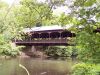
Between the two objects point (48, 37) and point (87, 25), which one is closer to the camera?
point (87, 25)

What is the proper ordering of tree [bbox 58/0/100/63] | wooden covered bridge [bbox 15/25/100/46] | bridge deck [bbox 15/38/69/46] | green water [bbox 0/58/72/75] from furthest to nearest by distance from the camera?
wooden covered bridge [bbox 15/25/100/46] → bridge deck [bbox 15/38/69/46] → green water [bbox 0/58/72/75] → tree [bbox 58/0/100/63]

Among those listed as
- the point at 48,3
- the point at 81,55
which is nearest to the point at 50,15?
the point at 48,3

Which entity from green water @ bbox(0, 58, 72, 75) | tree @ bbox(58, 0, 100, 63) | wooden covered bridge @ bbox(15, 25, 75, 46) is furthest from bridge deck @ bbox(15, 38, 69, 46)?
tree @ bbox(58, 0, 100, 63)

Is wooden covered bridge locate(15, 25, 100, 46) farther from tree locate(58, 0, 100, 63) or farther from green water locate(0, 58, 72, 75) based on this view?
tree locate(58, 0, 100, 63)

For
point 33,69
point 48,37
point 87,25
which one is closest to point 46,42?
point 48,37

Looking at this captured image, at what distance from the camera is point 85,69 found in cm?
784

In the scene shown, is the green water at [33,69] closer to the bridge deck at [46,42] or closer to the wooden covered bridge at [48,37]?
the bridge deck at [46,42]

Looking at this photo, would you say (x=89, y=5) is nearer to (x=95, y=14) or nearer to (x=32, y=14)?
(x=95, y=14)

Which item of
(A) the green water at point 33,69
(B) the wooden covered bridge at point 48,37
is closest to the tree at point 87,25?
(A) the green water at point 33,69

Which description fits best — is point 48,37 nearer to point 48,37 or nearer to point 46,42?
point 48,37

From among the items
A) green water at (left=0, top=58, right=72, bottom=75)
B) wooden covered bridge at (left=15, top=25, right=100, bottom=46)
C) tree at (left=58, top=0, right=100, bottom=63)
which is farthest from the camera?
wooden covered bridge at (left=15, top=25, right=100, bottom=46)

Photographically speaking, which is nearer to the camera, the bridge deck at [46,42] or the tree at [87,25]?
the tree at [87,25]

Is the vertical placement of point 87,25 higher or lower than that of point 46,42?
higher

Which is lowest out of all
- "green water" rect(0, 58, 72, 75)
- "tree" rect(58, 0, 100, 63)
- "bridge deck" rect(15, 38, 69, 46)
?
"green water" rect(0, 58, 72, 75)
